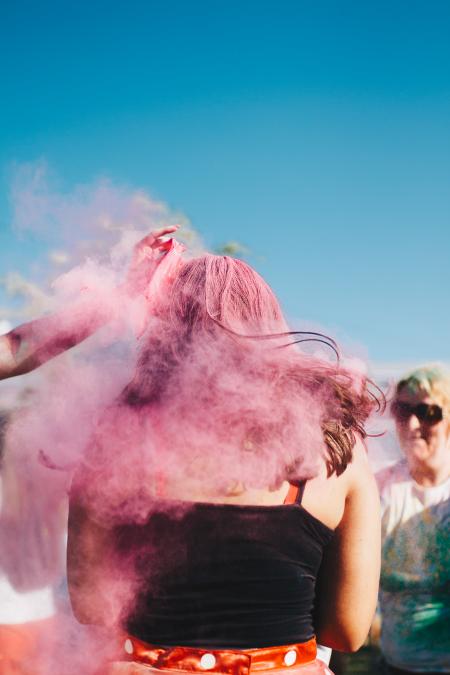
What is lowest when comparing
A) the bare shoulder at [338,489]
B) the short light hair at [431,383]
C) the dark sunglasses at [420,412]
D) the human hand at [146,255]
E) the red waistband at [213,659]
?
the red waistband at [213,659]

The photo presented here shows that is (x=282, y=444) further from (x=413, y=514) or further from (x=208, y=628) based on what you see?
(x=413, y=514)

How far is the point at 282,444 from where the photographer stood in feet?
4.59

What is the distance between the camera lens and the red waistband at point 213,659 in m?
1.34

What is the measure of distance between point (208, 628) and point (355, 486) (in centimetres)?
42

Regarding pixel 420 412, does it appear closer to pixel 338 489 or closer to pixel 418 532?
pixel 418 532

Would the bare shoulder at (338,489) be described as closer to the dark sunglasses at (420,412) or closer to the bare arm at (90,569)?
the bare arm at (90,569)

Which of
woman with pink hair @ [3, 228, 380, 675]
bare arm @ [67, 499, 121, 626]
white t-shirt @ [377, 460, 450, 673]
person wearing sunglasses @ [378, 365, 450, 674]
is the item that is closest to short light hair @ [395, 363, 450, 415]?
person wearing sunglasses @ [378, 365, 450, 674]

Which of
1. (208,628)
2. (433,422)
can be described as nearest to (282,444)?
(208,628)

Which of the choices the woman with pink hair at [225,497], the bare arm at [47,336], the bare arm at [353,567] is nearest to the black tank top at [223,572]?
the woman with pink hair at [225,497]

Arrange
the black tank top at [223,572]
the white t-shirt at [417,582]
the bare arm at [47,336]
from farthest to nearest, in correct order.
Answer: the white t-shirt at [417,582] → the bare arm at [47,336] → the black tank top at [223,572]

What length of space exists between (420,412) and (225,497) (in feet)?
6.02

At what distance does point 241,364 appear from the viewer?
4.81 ft

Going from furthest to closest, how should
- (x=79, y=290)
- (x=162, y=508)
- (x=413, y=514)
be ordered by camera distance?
(x=413, y=514)
(x=79, y=290)
(x=162, y=508)

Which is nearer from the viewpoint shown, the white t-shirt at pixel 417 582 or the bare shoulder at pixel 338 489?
the bare shoulder at pixel 338 489
